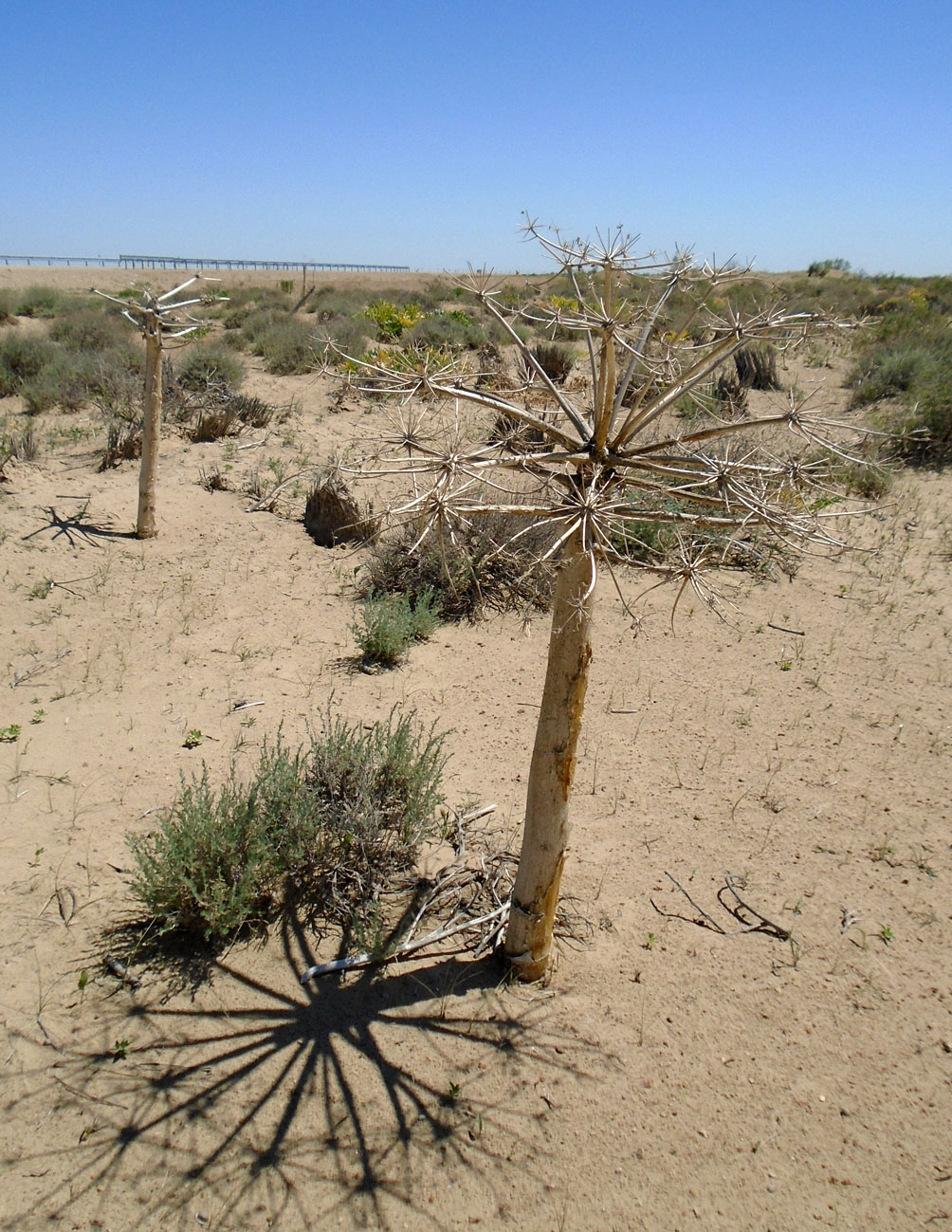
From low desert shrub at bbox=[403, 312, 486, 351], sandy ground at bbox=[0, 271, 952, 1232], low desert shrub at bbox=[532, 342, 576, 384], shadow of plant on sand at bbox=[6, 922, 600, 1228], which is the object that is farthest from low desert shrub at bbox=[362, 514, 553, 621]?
low desert shrub at bbox=[403, 312, 486, 351]

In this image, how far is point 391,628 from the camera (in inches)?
223

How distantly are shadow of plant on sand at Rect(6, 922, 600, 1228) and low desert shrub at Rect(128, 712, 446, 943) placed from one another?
0.31 metres

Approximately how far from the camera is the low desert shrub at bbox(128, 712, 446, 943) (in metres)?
3.25

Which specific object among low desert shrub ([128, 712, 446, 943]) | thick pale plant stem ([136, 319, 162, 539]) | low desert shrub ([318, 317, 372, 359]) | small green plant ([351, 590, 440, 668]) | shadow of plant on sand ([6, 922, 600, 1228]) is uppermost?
low desert shrub ([318, 317, 372, 359])

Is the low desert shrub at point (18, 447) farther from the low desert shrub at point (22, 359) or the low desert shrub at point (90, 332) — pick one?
the low desert shrub at point (90, 332)

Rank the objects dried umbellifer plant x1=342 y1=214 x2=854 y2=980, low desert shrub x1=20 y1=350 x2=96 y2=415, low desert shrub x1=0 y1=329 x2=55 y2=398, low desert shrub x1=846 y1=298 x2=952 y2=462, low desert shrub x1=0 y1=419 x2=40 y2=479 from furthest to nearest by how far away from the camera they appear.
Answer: low desert shrub x1=0 y1=329 x2=55 y2=398 < low desert shrub x1=20 y1=350 x2=96 y2=415 < low desert shrub x1=846 y1=298 x2=952 y2=462 < low desert shrub x1=0 y1=419 x2=40 y2=479 < dried umbellifer plant x1=342 y1=214 x2=854 y2=980

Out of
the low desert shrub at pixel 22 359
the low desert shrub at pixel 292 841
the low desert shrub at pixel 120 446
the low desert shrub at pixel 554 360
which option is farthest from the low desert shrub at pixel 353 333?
the low desert shrub at pixel 292 841

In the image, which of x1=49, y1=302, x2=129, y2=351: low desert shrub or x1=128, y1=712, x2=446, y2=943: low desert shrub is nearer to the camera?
x1=128, y1=712, x2=446, y2=943: low desert shrub

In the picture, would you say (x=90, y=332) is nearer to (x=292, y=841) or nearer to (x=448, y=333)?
(x=448, y=333)

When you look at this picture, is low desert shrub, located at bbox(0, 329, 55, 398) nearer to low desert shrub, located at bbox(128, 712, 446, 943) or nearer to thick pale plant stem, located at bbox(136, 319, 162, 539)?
thick pale plant stem, located at bbox(136, 319, 162, 539)

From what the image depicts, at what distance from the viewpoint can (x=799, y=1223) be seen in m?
2.39

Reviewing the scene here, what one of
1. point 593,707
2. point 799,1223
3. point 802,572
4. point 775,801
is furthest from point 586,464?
point 802,572

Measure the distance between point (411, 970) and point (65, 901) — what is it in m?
1.57

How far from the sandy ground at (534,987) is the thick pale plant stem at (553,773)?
0.83 feet
